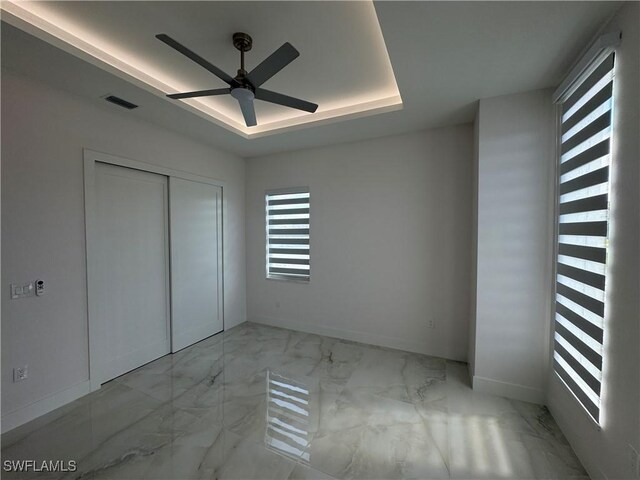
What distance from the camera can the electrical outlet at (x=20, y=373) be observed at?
83.0 inches

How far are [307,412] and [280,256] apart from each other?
2.44 metres

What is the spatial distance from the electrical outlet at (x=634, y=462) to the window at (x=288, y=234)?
3304 mm

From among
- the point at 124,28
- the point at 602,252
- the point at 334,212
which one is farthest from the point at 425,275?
the point at 124,28

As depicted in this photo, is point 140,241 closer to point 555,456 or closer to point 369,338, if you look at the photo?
point 369,338

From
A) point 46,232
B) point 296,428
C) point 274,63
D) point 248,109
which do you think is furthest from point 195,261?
point 274,63

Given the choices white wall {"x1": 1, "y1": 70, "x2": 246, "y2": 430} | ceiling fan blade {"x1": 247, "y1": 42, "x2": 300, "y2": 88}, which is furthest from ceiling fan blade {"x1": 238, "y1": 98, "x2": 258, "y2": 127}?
white wall {"x1": 1, "y1": 70, "x2": 246, "y2": 430}

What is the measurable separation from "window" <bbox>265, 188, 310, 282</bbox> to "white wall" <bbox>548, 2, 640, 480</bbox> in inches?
124

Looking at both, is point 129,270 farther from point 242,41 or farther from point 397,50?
point 397,50

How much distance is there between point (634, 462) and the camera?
52.1 inches

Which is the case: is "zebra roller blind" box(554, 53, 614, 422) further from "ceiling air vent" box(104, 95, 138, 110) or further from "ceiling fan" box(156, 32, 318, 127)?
"ceiling air vent" box(104, 95, 138, 110)

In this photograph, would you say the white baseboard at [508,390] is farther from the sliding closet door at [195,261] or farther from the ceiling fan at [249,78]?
the sliding closet door at [195,261]

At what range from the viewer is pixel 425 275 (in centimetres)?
334

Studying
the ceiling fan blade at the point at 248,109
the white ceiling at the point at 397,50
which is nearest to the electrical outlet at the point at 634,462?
the white ceiling at the point at 397,50

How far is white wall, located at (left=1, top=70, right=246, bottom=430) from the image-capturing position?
6.84 feet
